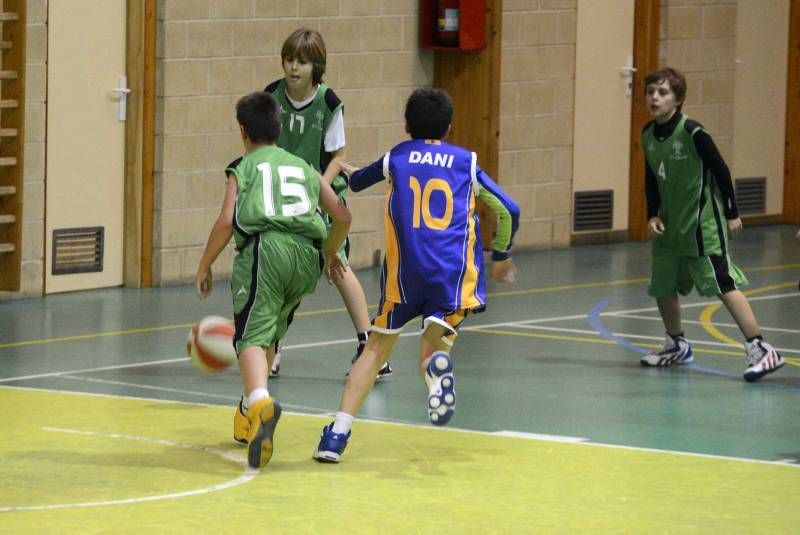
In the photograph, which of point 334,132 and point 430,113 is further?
point 334,132

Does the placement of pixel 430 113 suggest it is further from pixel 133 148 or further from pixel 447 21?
pixel 447 21

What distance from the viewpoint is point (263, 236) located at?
25.5ft

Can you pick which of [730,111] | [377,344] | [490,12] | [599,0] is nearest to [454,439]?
[377,344]

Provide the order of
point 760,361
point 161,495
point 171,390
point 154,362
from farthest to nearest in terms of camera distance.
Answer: point 154,362 → point 760,361 → point 171,390 → point 161,495

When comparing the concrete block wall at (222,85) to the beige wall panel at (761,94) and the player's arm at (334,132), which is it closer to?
the player's arm at (334,132)

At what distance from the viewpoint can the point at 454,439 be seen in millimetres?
8383

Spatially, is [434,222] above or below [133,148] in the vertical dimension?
below

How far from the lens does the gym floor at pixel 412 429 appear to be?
6.86 m

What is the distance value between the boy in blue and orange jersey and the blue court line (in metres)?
2.90

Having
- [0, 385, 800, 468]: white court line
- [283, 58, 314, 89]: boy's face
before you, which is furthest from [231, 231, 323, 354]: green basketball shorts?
[283, 58, 314, 89]: boy's face

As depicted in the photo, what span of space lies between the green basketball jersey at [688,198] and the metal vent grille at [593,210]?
6824 millimetres

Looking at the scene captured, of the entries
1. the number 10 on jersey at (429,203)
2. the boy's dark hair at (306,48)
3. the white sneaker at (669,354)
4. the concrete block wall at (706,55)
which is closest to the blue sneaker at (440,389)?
the number 10 on jersey at (429,203)

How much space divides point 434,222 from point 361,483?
1.22 metres

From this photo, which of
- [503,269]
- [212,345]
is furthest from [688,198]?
[212,345]
